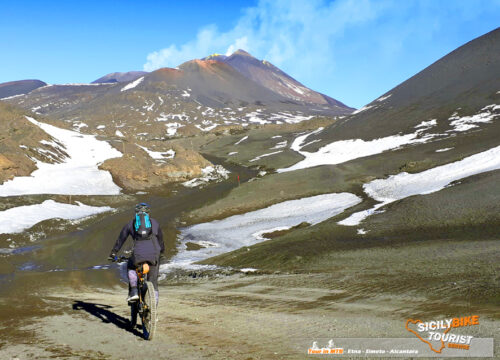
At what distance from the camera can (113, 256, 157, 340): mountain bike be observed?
9.34 m

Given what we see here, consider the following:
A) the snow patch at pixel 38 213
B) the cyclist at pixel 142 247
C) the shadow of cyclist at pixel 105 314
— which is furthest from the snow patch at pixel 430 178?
the cyclist at pixel 142 247

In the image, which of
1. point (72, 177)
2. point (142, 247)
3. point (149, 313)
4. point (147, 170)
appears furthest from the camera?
point (147, 170)

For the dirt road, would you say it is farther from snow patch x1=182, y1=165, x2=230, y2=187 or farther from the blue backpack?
snow patch x1=182, y1=165, x2=230, y2=187

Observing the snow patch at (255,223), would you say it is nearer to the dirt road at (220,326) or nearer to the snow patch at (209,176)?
the dirt road at (220,326)

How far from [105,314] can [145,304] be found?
348cm

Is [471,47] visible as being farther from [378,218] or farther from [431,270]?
[431,270]

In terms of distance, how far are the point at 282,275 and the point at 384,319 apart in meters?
10.8

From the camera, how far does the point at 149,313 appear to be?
31.1ft

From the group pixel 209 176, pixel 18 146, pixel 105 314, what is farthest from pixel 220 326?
pixel 18 146

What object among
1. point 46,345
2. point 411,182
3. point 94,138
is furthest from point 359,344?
point 94,138

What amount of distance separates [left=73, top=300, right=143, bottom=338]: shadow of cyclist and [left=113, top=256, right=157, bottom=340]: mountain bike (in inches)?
11.5

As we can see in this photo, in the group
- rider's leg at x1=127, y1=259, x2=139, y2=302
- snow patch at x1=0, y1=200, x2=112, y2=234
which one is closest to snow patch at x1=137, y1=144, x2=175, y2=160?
snow patch at x1=0, y1=200, x2=112, y2=234

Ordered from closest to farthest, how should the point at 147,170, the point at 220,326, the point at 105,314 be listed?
the point at 220,326 → the point at 105,314 → the point at 147,170

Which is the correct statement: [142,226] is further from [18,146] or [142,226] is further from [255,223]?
[18,146]
